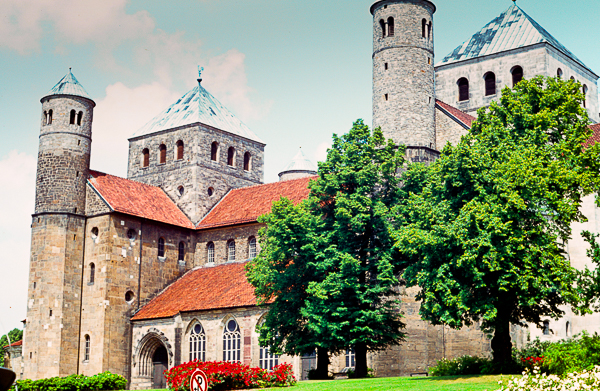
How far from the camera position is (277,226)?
34688 mm

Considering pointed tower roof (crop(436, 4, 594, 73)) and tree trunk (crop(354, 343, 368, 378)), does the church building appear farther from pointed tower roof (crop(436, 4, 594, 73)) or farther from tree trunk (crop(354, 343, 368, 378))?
tree trunk (crop(354, 343, 368, 378))

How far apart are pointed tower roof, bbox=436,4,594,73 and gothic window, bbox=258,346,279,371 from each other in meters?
27.8

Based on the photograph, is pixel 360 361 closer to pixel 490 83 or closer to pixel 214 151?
pixel 214 151

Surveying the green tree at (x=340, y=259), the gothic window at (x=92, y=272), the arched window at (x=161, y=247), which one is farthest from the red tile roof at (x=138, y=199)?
the green tree at (x=340, y=259)

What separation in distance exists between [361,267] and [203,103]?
29.0 meters

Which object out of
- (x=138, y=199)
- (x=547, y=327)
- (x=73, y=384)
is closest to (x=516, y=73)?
(x=547, y=327)

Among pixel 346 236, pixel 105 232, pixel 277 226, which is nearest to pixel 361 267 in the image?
pixel 346 236

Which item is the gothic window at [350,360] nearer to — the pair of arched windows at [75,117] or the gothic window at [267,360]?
the gothic window at [267,360]

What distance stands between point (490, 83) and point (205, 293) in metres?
26.5

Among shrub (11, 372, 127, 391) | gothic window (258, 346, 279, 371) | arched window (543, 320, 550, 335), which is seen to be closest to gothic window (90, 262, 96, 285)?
shrub (11, 372, 127, 391)

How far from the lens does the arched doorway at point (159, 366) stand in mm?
44906

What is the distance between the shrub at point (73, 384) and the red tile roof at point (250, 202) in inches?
597

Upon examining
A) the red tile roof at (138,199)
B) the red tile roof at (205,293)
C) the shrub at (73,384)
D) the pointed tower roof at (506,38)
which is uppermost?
the pointed tower roof at (506,38)

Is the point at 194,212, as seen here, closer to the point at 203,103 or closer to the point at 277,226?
the point at 203,103
